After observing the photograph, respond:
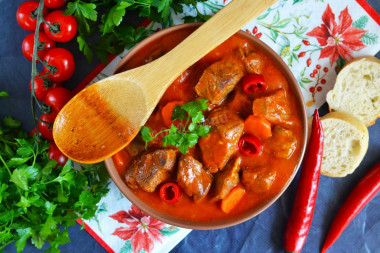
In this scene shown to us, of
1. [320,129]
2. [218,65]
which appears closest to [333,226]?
[320,129]

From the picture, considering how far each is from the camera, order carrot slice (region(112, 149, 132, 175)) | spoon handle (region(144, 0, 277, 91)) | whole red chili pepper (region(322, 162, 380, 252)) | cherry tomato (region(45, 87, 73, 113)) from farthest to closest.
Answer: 1. whole red chili pepper (region(322, 162, 380, 252))
2. cherry tomato (region(45, 87, 73, 113))
3. carrot slice (region(112, 149, 132, 175))
4. spoon handle (region(144, 0, 277, 91))

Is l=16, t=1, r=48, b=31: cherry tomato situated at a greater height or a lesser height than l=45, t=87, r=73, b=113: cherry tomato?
greater

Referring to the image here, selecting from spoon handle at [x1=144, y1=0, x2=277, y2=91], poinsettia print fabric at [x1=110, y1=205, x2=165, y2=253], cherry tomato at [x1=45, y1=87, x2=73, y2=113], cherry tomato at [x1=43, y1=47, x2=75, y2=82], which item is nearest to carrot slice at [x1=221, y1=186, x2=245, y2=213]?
poinsettia print fabric at [x1=110, y1=205, x2=165, y2=253]

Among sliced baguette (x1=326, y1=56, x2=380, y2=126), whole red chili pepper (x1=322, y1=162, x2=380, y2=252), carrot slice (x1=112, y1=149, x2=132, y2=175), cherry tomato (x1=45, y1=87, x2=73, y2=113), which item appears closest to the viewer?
carrot slice (x1=112, y1=149, x2=132, y2=175)

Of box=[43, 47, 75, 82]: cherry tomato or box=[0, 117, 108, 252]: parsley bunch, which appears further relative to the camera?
box=[43, 47, 75, 82]: cherry tomato

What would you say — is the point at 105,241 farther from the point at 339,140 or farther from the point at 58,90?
the point at 339,140

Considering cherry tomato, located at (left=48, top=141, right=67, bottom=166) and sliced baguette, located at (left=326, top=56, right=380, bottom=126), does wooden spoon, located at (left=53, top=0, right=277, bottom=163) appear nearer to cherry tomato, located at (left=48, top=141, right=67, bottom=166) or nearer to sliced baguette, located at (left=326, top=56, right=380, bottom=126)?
cherry tomato, located at (left=48, top=141, right=67, bottom=166)

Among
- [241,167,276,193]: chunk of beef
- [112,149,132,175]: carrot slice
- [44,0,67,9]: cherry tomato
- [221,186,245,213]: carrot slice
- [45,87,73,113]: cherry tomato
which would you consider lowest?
[221,186,245,213]: carrot slice
